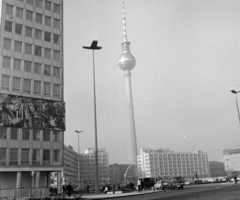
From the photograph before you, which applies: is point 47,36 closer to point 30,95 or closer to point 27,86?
point 27,86

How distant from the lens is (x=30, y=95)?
48688mm

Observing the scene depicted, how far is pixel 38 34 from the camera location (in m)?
52.7

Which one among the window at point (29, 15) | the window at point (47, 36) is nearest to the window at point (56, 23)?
the window at point (47, 36)

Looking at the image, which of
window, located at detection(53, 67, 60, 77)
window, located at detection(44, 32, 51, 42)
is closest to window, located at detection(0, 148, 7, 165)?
window, located at detection(53, 67, 60, 77)

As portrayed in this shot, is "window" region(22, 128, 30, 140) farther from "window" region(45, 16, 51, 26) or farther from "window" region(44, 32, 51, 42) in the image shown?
"window" region(45, 16, 51, 26)

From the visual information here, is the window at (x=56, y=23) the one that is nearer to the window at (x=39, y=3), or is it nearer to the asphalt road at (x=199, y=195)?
the window at (x=39, y=3)

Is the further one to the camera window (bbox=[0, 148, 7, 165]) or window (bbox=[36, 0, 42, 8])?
window (bbox=[36, 0, 42, 8])

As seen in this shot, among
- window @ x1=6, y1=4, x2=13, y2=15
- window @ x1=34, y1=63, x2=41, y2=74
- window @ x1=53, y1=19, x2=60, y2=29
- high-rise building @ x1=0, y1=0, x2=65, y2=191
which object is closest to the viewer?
high-rise building @ x1=0, y1=0, x2=65, y2=191

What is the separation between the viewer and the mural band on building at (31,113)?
147ft

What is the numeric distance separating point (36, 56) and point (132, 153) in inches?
5613

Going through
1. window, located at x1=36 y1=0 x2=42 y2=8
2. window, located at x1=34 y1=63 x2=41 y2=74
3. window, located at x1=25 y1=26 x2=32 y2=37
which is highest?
window, located at x1=36 y1=0 x2=42 y2=8

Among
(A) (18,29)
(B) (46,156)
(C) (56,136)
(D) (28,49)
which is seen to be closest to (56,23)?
(A) (18,29)

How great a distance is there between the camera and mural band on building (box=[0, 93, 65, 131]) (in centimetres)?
4472

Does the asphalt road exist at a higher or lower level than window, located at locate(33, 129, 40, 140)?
lower
